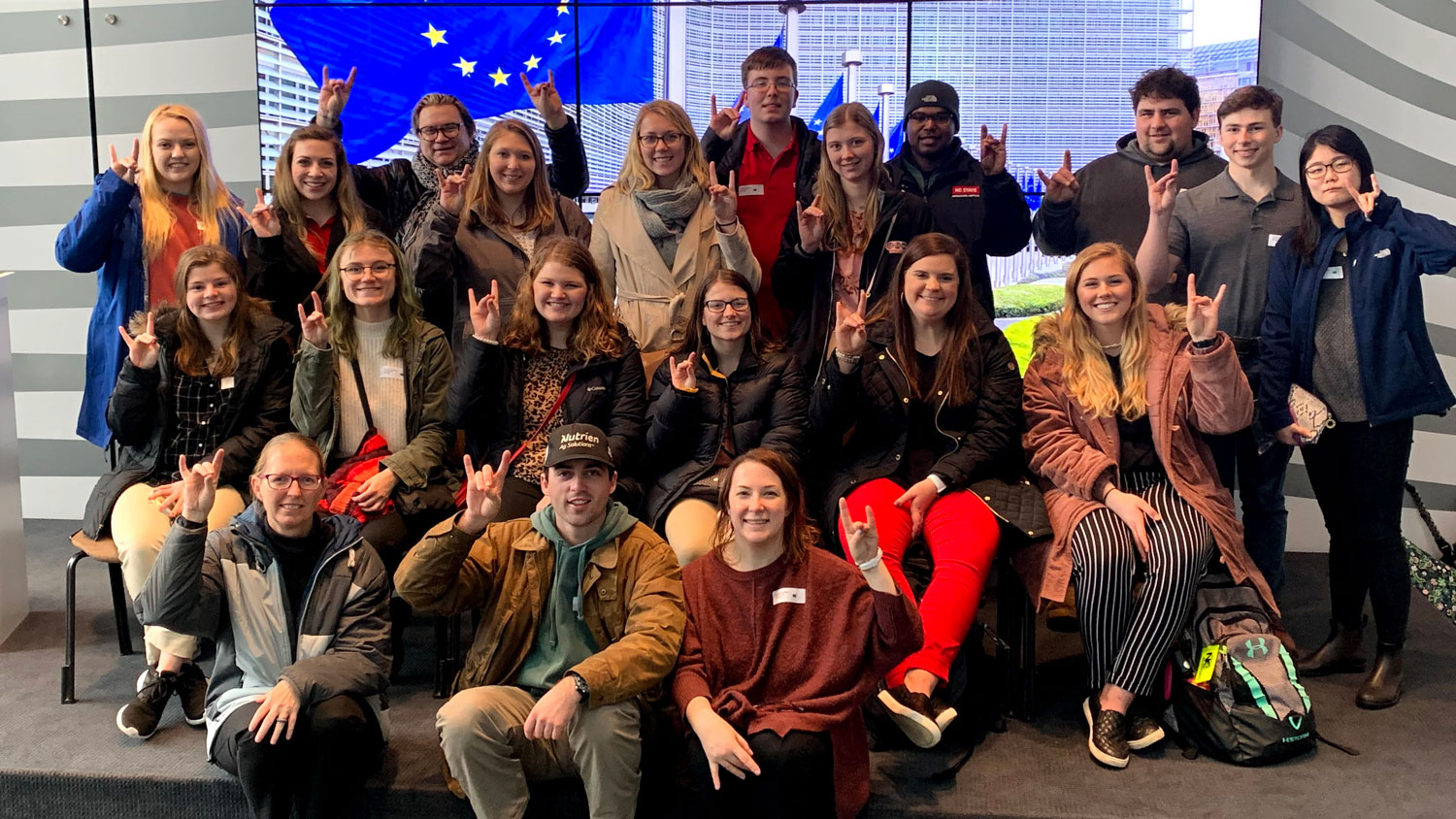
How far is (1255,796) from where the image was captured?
3000 millimetres

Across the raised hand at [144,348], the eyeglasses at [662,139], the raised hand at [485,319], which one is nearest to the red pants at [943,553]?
the raised hand at [485,319]

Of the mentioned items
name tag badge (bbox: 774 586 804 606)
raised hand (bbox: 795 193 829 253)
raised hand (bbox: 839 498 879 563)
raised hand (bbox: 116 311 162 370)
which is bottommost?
name tag badge (bbox: 774 586 804 606)

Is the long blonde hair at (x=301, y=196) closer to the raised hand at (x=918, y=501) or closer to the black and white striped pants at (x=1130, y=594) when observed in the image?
the raised hand at (x=918, y=501)

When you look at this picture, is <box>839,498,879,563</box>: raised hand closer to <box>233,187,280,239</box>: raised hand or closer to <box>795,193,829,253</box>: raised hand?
<box>795,193,829,253</box>: raised hand

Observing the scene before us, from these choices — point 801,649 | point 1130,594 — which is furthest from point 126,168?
point 1130,594

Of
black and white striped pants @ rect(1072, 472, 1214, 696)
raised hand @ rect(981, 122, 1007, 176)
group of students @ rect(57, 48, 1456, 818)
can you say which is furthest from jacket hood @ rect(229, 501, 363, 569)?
raised hand @ rect(981, 122, 1007, 176)

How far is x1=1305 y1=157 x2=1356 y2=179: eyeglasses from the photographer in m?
3.49

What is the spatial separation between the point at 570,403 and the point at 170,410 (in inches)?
46.5

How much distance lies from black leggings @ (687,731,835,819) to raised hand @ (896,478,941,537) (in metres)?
0.84

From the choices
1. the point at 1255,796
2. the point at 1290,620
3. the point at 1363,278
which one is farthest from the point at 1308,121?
the point at 1255,796

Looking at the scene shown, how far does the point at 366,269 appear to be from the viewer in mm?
3568

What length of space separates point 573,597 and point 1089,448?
1504 millimetres

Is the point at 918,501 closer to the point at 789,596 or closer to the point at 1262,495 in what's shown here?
the point at 789,596

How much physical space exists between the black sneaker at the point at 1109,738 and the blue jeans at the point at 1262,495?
3.39 ft
